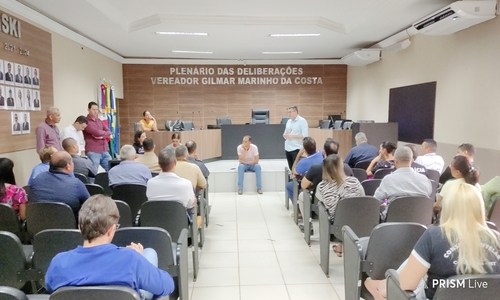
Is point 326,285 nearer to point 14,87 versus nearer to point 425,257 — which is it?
point 425,257

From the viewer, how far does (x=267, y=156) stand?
981 centimetres

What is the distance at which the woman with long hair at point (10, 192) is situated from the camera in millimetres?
2963

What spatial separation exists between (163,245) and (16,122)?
4.42m

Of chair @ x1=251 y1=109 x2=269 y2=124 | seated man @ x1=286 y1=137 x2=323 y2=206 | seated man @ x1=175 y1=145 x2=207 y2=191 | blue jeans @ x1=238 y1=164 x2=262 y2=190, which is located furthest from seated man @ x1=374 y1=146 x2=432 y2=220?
chair @ x1=251 y1=109 x2=269 y2=124

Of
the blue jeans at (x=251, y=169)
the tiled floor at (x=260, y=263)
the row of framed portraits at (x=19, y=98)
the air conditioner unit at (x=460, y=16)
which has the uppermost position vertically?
the air conditioner unit at (x=460, y=16)

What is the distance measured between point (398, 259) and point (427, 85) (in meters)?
5.70

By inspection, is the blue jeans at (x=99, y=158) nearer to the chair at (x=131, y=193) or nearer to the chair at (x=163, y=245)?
the chair at (x=131, y=193)

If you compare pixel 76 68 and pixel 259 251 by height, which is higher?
pixel 76 68

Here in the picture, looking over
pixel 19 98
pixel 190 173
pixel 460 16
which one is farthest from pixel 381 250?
pixel 19 98

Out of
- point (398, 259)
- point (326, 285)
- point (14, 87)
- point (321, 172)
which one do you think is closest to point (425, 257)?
point (398, 259)

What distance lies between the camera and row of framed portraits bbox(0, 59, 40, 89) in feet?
16.6

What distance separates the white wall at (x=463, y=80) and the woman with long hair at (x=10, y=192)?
5663 millimetres

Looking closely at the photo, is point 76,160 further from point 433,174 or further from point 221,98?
point 221,98

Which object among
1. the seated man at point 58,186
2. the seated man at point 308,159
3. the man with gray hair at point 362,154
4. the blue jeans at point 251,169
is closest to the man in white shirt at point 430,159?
the man with gray hair at point 362,154
